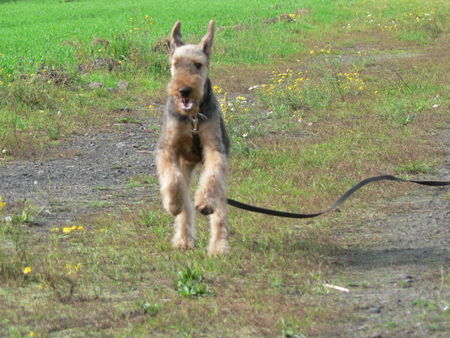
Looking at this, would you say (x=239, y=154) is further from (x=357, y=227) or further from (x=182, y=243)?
(x=182, y=243)

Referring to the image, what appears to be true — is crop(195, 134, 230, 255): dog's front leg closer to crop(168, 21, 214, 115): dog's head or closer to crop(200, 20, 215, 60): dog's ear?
Answer: crop(168, 21, 214, 115): dog's head

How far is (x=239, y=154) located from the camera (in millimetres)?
9586

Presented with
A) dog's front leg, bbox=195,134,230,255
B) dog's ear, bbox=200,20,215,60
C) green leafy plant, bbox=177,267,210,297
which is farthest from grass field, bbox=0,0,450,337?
dog's ear, bbox=200,20,215,60

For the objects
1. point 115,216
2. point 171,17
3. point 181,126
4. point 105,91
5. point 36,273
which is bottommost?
point 171,17

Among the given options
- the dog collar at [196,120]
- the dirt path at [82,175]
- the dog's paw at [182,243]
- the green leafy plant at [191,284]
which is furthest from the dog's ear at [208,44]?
the dirt path at [82,175]

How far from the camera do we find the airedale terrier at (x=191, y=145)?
5.77m

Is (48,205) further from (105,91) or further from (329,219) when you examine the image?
(105,91)

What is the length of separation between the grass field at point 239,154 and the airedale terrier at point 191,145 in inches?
10.0

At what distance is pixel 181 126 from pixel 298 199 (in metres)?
2.09

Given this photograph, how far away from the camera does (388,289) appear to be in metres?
5.15

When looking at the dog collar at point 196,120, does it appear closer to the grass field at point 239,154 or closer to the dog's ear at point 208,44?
the dog's ear at point 208,44

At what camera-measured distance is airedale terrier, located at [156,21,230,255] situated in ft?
18.9

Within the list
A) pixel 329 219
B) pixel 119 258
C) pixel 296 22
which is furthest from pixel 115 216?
pixel 296 22

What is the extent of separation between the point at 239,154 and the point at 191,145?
341 centimetres
